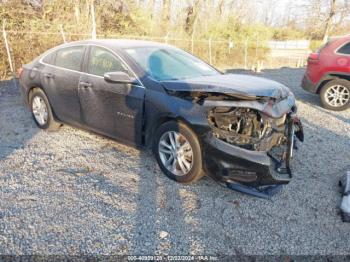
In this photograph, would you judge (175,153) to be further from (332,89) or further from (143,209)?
(332,89)

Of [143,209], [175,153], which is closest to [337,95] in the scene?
[175,153]

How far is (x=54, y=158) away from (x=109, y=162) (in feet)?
2.66

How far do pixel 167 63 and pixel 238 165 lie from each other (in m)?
1.87

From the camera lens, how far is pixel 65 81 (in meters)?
4.39

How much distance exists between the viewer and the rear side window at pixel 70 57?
4.31 meters

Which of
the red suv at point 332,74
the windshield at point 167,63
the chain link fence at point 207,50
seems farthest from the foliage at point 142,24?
the red suv at point 332,74

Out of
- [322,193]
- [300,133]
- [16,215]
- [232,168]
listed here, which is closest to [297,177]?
[322,193]

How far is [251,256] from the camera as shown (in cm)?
236

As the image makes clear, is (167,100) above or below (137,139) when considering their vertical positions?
above

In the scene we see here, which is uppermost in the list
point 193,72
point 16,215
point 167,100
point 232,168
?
point 193,72

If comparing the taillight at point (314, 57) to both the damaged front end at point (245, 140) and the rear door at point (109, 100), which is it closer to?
the damaged front end at point (245, 140)

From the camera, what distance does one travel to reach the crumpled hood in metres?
3.06

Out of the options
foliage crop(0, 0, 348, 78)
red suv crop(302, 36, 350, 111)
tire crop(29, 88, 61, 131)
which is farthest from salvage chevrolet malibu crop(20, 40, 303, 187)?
foliage crop(0, 0, 348, 78)

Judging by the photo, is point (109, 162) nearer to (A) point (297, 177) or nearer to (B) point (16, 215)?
(B) point (16, 215)
